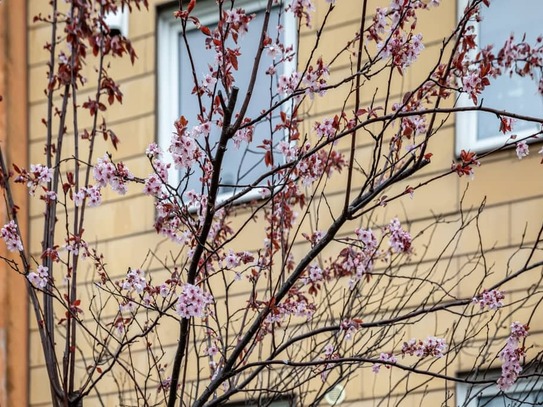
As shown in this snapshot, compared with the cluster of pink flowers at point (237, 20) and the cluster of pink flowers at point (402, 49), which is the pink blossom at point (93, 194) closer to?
the cluster of pink flowers at point (237, 20)

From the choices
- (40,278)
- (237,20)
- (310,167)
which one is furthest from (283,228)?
(237,20)

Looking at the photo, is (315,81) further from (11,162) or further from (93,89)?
(11,162)

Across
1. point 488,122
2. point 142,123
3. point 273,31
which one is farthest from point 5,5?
point 488,122

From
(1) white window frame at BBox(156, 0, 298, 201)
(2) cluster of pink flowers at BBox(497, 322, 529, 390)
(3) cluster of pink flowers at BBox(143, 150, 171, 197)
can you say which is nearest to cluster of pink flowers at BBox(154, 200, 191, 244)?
(3) cluster of pink flowers at BBox(143, 150, 171, 197)

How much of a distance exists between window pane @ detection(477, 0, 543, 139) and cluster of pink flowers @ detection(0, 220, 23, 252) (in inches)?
155

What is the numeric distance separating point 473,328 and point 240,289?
2.38 meters

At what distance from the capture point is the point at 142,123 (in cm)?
1099

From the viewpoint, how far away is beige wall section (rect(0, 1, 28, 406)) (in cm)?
1105

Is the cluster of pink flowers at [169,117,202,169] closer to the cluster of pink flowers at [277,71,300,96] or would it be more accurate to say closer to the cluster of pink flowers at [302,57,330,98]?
the cluster of pink flowers at [302,57,330,98]

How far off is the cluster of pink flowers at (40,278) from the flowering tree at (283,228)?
1 cm

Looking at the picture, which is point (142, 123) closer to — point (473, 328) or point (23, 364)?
point (23, 364)

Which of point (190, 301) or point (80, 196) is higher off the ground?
point (80, 196)

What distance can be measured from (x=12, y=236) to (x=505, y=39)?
4371 millimetres

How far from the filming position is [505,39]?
9.41 meters
